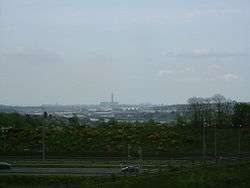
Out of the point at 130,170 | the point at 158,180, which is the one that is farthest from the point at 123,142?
the point at 158,180

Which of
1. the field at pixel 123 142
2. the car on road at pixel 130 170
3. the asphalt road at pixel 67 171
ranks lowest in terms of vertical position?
the asphalt road at pixel 67 171

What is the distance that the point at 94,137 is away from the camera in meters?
84.9

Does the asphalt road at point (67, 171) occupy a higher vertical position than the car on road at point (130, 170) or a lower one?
lower

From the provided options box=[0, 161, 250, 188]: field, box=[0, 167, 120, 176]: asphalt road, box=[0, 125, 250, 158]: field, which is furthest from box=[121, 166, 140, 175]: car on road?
box=[0, 125, 250, 158]: field

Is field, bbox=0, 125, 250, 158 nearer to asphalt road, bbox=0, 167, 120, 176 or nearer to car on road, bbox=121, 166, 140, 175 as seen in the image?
asphalt road, bbox=0, 167, 120, 176

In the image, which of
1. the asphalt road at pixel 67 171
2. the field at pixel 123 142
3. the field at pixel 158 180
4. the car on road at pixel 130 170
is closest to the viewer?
the field at pixel 158 180

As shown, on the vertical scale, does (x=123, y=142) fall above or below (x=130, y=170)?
above

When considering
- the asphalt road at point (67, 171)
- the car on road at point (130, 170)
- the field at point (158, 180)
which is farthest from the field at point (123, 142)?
the field at point (158, 180)

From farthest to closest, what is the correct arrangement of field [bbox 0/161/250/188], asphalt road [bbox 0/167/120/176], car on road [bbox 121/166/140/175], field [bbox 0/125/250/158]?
field [bbox 0/125/250/158] < asphalt road [bbox 0/167/120/176] < car on road [bbox 121/166/140/175] < field [bbox 0/161/250/188]

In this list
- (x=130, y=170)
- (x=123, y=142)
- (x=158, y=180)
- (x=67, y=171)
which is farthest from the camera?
(x=123, y=142)

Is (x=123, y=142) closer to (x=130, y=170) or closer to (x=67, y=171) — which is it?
(x=67, y=171)

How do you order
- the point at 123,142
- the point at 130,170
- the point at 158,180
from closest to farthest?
1. the point at 158,180
2. the point at 130,170
3. the point at 123,142

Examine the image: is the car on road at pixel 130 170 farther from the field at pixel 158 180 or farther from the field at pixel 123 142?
the field at pixel 123 142

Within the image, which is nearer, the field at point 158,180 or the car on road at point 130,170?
the field at point 158,180
